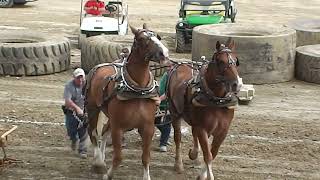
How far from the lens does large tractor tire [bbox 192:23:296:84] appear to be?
45.9 ft

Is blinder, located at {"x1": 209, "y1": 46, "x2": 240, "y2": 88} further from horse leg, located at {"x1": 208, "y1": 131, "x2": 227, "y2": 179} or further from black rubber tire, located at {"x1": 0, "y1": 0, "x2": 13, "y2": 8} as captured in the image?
black rubber tire, located at {"x1": 0, "y1": 0, "x2": 13, "y2": 8}

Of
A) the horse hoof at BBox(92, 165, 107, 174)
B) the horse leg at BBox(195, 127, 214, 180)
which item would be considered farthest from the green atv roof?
the horse leg at BBox(195, 127, 214, 180)

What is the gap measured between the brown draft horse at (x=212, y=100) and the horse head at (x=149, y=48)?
2.02ft

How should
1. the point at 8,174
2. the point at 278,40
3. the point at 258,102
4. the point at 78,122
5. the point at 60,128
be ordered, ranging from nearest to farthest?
the point at 8,174 → the point at 78,122 → the point at 60,128 → the point at 258,102 → the point at 278,40

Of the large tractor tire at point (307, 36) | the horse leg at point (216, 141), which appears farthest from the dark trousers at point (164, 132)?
the large tractor tire at point (307, 36)

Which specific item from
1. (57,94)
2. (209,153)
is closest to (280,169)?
(209,153)

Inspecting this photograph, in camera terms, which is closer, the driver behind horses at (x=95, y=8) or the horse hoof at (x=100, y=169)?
the horse hoof at (x=100, y=169)

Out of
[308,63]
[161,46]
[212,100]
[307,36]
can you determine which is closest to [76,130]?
[212,100]

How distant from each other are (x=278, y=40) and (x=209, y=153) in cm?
703

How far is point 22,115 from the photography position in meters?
11.1

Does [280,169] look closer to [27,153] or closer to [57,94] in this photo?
[27,153]

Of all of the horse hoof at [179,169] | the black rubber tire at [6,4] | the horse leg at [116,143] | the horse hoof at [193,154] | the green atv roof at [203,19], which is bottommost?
the horse hoof at [179,169]

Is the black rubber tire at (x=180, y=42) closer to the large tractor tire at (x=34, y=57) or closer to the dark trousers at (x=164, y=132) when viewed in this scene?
the large tractor tire at (x=34, y=57)

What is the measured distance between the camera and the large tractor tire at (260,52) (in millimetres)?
13977
